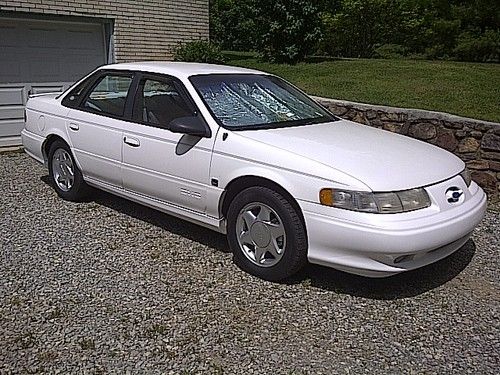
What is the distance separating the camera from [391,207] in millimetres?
3623

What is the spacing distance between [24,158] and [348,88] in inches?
A: 284

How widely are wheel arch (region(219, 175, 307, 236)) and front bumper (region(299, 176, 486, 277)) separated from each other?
0.10m

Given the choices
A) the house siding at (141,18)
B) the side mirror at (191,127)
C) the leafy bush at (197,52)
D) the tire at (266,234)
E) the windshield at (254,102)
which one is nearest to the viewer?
the tire at (266,234)

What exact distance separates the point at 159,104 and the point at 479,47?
1740cm

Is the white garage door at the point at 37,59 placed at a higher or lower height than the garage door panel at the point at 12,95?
higher

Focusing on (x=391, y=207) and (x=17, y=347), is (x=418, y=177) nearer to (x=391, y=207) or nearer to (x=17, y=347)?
(x=391, y=207)

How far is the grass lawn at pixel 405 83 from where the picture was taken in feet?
34.4

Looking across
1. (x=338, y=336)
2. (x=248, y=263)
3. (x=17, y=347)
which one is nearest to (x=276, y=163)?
(x=248, y=263)

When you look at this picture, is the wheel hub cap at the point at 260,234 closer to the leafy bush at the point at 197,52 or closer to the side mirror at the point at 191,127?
the side mirror at the point at 191,127

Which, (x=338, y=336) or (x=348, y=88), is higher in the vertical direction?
(x=348, y=88)

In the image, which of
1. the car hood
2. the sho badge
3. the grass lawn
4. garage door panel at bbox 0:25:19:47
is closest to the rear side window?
the car hood

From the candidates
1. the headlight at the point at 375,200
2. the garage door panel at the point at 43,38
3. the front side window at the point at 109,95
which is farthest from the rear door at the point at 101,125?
the garage door panel at the point at 43,38

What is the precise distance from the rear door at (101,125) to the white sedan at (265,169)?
1cm

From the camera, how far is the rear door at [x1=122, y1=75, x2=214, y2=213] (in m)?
4.46
